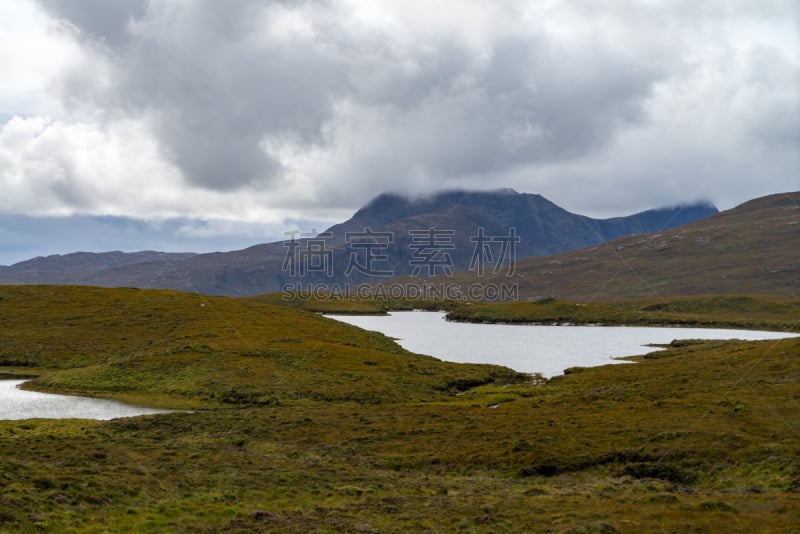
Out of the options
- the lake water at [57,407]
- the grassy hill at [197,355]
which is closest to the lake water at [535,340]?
the grassy hill at [197,355]

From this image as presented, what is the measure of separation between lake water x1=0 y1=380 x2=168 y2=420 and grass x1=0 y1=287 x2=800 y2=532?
4361 mm

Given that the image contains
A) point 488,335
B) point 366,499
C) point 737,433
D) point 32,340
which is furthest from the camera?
point 488,335

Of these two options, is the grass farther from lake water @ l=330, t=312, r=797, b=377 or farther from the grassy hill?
lake water @ l=330, t=312, r=797, b=377

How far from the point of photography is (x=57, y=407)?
57.5m

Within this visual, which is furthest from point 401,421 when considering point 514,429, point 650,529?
point 650,529

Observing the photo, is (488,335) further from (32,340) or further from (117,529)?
(117,529)

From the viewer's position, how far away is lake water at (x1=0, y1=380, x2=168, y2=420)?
5416cm

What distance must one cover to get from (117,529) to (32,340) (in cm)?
8132

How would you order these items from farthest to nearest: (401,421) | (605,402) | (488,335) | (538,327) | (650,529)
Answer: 1. (538,327)
2. (488,335)
3. (605,402)
4. (401,421)
5. (650,529)

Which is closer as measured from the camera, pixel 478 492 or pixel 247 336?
pixel 478 492

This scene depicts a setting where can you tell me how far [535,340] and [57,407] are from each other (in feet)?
338

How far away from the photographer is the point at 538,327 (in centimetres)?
17475

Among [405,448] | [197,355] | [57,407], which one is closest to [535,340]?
[197,355]

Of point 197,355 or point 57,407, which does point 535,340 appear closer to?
point 197,355
